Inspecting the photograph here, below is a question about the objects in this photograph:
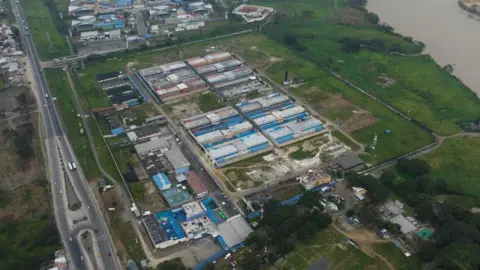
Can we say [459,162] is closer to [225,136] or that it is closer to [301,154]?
[301,154]

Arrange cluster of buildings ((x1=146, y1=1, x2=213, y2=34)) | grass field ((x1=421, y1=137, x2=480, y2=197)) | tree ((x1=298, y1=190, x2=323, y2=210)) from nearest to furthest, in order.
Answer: tree ((x1=298, y1=190, x2=323, y2=210)), grass field ((x1=421, y1=137, x2=480, y2=197)), cluster of buildings ((x1=146, y1=1, x2=213, y2=34))

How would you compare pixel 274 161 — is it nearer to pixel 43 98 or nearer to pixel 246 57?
pixel 246 57

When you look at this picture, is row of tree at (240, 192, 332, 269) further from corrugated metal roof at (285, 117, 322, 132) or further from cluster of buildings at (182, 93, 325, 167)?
corrugated metal roof at (285, 117, 322, 132)

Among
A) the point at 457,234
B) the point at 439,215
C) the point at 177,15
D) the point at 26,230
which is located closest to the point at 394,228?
the point at 439,215

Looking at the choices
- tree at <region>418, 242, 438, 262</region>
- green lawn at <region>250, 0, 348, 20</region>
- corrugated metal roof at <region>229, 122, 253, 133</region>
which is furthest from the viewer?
green lawn at <region>250, 0, 348, 20</region>

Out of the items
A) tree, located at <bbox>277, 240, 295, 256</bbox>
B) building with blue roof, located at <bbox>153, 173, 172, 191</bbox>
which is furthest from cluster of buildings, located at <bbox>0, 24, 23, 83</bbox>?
tree, located at <bbox>277, 240, 295, 256</bbox>

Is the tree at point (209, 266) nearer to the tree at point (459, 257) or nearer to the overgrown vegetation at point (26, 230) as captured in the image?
the overgrown vegetation at point (26, 230)
